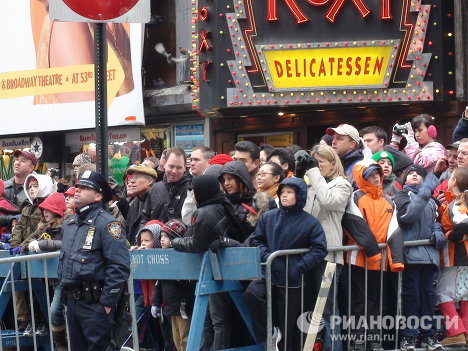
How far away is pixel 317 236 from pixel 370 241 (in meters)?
0.60

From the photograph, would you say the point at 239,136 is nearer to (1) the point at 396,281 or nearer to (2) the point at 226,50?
(2) the point at 226,50

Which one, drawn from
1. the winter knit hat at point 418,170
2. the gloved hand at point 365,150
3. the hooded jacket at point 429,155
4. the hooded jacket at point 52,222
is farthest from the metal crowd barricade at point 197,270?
the hooded jacket at point 429,155

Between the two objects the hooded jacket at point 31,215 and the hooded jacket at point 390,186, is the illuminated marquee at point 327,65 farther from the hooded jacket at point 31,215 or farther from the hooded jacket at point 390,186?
the hooded jacket at point 390,186

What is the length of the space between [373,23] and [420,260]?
23.4ft

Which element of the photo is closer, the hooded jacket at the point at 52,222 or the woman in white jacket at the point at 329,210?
the woman in white jacket at the point at 329,210

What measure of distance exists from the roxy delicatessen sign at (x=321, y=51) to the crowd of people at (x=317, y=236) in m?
5.33

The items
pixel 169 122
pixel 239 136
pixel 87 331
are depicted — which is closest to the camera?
pixel 87 331

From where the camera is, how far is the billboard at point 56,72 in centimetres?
2019

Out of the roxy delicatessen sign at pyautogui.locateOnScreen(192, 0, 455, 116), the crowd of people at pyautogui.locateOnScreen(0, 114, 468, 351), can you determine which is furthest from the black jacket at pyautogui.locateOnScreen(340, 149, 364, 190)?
the roxy delicatessen sign at pyautogui.locateOnScreen(192, 0, 455, 116)

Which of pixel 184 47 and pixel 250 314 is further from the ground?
pixel 184 47

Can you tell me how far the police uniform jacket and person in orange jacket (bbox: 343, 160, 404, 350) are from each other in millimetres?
2046

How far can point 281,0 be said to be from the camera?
630 inches

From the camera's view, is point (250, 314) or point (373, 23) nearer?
point (250, 314)

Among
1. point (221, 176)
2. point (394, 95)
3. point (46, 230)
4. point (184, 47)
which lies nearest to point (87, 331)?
point (221, 176)
